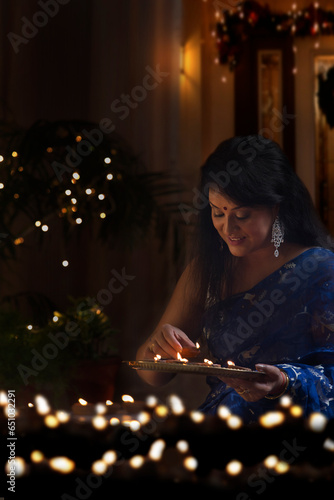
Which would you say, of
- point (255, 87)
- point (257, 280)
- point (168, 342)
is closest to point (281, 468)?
point (168, 342)

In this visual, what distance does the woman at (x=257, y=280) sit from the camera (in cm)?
105

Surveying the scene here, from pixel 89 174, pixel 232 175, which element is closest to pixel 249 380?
pixel 232 175

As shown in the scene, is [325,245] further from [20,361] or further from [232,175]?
[20,361]

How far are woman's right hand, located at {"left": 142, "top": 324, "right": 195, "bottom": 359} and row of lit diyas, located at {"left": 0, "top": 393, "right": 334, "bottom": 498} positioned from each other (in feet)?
0.62

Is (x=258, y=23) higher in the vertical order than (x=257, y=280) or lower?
higher

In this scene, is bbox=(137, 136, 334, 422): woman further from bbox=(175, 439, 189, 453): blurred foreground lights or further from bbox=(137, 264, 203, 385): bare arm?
bbox=(175, 439, 189, 453): blurred foreground lights

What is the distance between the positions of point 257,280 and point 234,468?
481mm

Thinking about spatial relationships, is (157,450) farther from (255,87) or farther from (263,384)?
(255,87)

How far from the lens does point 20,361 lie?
5.83 feet

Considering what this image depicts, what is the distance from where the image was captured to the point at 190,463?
2.52 feet

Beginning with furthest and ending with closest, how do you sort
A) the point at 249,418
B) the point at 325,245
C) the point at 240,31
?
the point at 240,31
the point at 325,245
the point at 249,418

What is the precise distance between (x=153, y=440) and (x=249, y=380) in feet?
0.54

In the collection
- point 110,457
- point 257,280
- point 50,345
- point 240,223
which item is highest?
point 240,223

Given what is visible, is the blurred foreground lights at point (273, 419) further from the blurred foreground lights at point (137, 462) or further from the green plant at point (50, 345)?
the green plant at point (50, 345)
